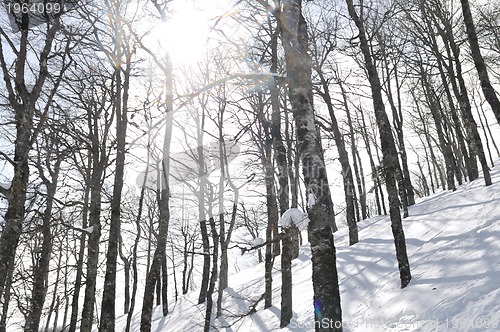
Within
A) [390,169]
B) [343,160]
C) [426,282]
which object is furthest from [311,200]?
[343,160]

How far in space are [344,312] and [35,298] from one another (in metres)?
8.89

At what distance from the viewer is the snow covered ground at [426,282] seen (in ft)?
12.5

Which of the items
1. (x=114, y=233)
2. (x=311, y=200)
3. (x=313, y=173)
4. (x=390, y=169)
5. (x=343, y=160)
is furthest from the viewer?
(x=343, y=160)

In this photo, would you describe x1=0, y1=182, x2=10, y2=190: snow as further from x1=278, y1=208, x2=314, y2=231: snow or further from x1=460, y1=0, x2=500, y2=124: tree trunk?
x1=460, y1=0, x2=500, y2=124: tree trunk

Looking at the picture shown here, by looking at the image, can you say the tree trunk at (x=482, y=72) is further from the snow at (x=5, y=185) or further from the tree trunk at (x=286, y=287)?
the snow at (x=5, y=185)

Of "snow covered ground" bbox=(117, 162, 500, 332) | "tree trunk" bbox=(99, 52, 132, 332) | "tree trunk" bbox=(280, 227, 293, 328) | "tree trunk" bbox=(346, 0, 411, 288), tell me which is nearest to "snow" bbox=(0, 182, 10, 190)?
"tree trunk" bbox=(99, 52, 132, 332)

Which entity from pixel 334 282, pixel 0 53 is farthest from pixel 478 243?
pixel 0 53

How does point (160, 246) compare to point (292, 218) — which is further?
point (160, 246)

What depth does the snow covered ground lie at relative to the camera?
3816 millimetres

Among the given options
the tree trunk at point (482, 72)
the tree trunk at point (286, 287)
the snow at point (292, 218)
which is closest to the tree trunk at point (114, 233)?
the tree trunk at point (286, 287)

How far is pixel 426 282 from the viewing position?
16.4 feet

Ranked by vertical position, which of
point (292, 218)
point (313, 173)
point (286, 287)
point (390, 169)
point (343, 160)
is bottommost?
point (286, 287)

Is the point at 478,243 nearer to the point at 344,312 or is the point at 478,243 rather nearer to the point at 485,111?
the point at 344,312

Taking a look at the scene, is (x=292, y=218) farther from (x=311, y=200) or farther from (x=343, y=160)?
(x=343, y=160)
